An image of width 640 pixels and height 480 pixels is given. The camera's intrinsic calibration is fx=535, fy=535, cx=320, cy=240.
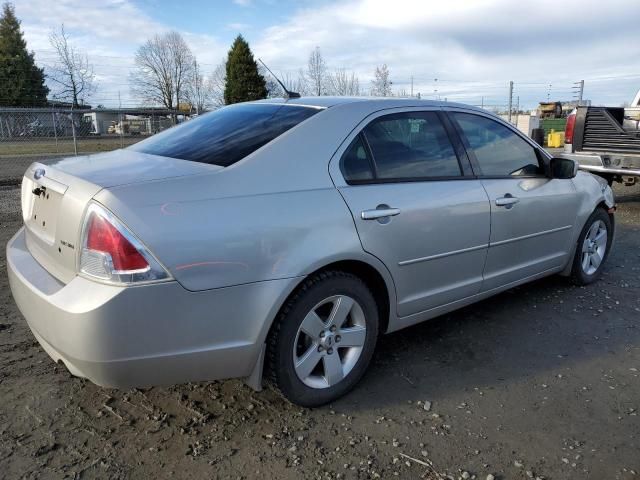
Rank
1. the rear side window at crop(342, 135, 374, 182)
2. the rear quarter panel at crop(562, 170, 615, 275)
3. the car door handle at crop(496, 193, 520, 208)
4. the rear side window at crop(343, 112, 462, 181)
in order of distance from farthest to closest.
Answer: the rear quarter panel at crop(562, 170, 615, 275) < the car door handle at crop(496, 193, 520, 208) < the rear side window at crop(343, 112, 462, 181) < the rear side window at crop(342, 135, 374, 182)

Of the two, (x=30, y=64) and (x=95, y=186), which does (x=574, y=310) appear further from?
(x=30, y=64)

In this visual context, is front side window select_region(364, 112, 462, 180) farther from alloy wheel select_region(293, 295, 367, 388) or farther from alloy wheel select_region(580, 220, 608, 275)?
alloy wheel select_region(580, 220, 608, 275)

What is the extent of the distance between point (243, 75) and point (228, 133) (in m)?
33.3

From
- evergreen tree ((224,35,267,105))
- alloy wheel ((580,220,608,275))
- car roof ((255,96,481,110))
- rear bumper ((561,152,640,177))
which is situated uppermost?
evergreen tree ((224,35,267,105))

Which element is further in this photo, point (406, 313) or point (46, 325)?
point (406, 313)

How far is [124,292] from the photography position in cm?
212

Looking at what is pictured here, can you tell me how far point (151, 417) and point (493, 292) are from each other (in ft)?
7.82

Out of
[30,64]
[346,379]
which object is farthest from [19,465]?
[30,64]

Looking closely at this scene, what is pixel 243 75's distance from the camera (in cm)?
3444

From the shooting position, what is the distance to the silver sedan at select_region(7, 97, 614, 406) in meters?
2.19

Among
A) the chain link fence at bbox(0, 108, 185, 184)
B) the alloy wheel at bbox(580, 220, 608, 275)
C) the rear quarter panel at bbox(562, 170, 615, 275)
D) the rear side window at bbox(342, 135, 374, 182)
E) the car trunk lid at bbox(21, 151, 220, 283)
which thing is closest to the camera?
the car trunk lid at bbox(21, 151, 220, 283)

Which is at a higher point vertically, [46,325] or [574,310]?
[46,325]

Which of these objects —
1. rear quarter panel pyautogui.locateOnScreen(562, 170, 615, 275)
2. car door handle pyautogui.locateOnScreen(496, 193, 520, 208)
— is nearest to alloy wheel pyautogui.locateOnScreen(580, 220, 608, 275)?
rear quarter panel pyautogui.locateOnScreen(562, 170, 615, 275)

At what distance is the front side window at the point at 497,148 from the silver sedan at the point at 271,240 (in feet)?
0.06
